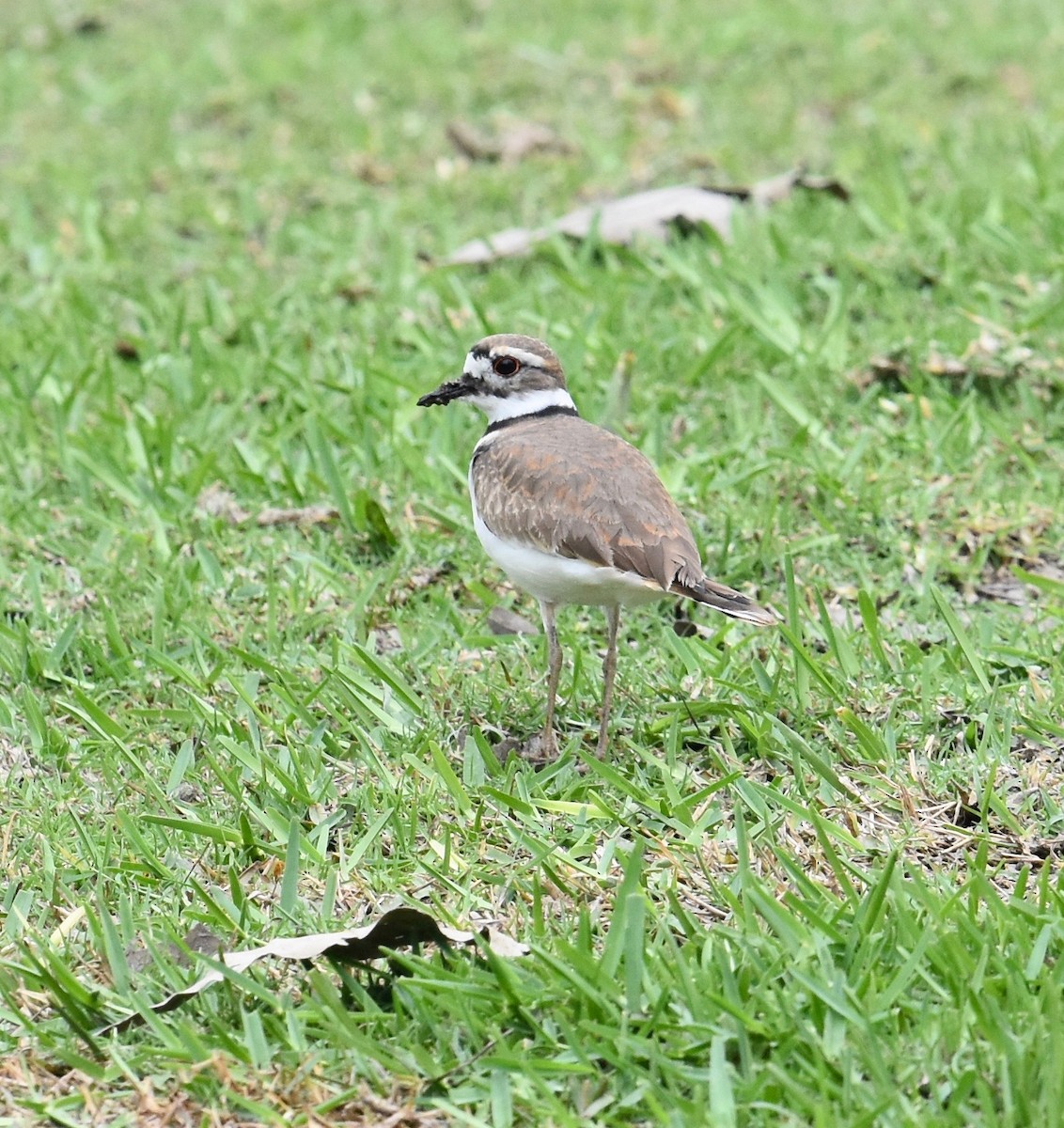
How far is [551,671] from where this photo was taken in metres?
4.75

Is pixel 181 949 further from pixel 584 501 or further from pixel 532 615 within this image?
pixel 532 615

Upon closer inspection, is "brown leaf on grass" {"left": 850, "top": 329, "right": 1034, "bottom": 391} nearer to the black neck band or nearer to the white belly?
the black neck band

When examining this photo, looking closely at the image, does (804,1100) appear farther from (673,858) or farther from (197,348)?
(197,348)

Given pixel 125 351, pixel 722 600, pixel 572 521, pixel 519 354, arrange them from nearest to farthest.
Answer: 1. pixel 722 600
2. pixel 572 521
3. pixel 519 354
4. pixel 125 351

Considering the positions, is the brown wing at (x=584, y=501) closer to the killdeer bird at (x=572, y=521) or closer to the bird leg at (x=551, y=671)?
the killdeer bird at (x=572, y=521)

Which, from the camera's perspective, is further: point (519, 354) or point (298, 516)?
point (298, 516)

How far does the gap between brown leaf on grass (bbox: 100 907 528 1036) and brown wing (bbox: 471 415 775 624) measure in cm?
112

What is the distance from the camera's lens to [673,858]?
4.10m

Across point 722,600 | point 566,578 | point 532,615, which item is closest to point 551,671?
point 566,578

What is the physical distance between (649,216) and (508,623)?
3263 mm

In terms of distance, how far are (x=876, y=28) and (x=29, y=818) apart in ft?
26.9

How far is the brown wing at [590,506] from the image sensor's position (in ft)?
14.4

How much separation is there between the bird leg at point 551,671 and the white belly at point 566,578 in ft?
0.21

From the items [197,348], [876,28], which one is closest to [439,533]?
[197,348]
